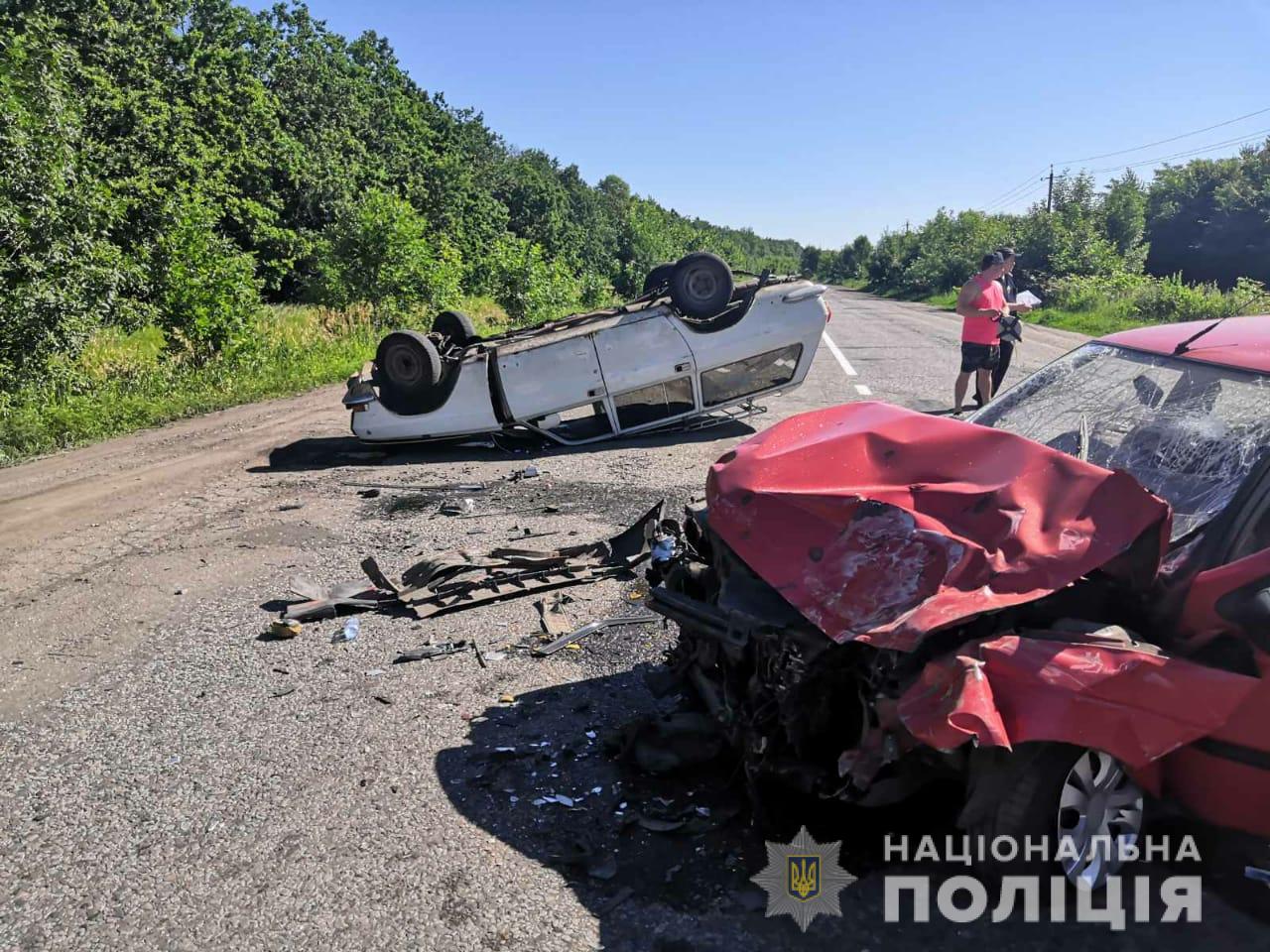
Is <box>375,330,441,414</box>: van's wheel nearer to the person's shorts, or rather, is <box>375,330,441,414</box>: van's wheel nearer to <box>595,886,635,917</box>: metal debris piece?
the person's shorts

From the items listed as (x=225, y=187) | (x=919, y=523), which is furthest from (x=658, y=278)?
(x=225, y=187)

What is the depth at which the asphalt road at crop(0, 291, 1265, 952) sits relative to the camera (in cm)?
264

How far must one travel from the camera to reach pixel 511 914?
266cm

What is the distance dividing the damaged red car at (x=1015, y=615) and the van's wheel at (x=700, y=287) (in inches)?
253

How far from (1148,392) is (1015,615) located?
152 centimetres

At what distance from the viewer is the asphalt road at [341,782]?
2637mm

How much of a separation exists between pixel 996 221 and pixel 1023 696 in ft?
187

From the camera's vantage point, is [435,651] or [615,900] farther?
[435,651]

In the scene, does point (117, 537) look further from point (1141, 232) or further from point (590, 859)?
point (1141, 232)

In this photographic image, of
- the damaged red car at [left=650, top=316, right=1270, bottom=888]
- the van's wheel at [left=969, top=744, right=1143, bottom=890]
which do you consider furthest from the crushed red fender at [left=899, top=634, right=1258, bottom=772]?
the van's wheel at [left=969, top=744, right=1143, bottom=890]

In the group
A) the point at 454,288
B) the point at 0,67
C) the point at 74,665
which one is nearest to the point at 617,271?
the point at 454,288

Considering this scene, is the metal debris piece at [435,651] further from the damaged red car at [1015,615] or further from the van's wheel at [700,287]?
the van's wheel at [700,287]

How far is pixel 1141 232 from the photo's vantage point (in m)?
46.4

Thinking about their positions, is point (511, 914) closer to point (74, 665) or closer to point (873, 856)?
point (873, 856)
